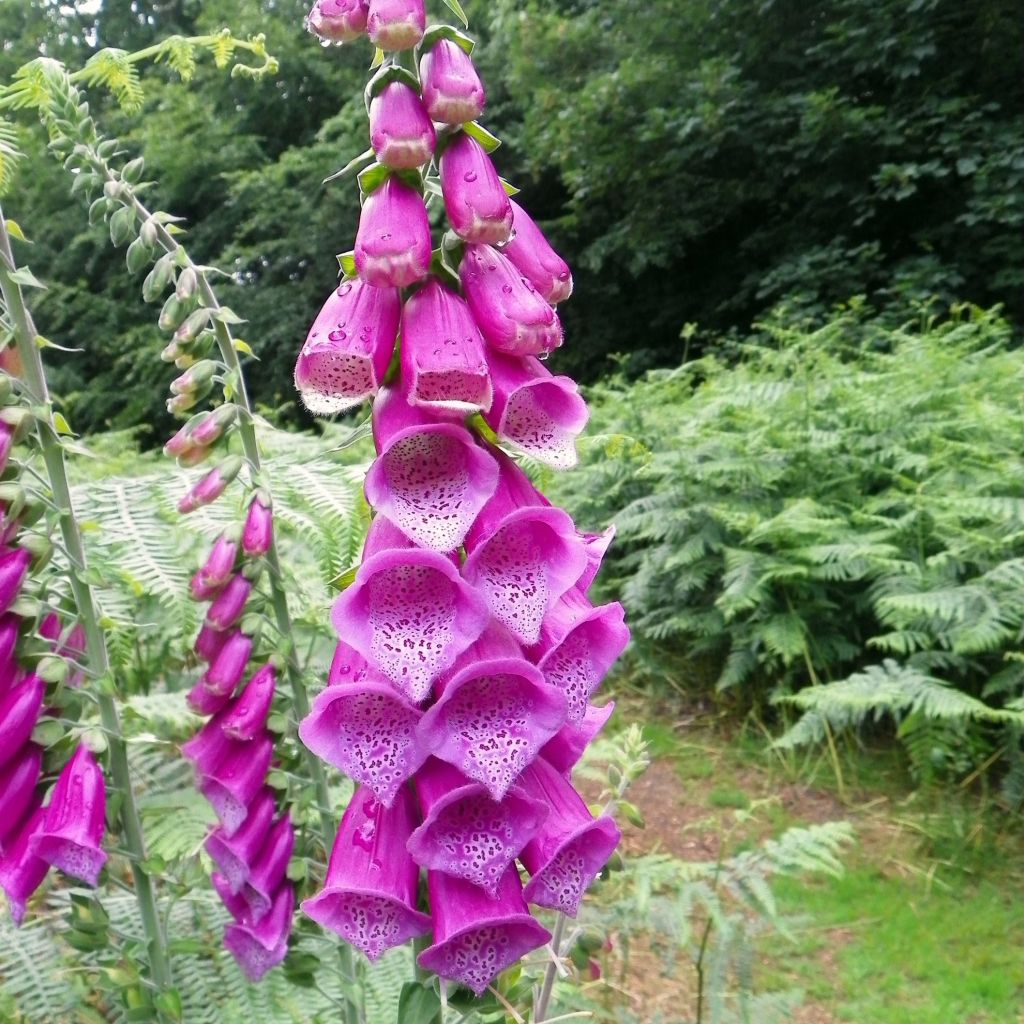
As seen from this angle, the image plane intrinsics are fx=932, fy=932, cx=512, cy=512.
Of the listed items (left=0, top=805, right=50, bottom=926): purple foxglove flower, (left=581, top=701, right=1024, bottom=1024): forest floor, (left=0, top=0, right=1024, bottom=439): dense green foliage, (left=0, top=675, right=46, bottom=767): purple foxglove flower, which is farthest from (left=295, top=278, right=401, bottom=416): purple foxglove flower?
(left=0, top=0, right=1024, bottom=439): dense green foliage

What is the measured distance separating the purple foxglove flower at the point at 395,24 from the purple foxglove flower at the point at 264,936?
930 mm

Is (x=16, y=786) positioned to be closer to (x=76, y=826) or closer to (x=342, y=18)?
(x=76, y=826)

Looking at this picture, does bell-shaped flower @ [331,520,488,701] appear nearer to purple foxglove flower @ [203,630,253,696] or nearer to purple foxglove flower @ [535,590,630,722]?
purple foxglove flower @ [535,590,630,722]

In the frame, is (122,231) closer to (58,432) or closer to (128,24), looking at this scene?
(58,432)

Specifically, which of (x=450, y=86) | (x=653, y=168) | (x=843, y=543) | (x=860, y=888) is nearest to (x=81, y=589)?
(x=450, y=86)

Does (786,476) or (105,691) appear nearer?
(105,691)

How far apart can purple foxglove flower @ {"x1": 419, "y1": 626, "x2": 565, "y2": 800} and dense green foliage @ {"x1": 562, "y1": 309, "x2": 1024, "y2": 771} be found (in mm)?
1944

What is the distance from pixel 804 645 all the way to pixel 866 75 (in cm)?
717

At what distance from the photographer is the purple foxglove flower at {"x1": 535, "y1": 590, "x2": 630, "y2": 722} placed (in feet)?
2.55

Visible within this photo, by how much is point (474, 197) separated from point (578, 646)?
0.38 meters

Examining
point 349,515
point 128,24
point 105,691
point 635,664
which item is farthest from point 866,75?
point 128,24

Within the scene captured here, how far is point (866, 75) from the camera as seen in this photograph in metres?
8.32

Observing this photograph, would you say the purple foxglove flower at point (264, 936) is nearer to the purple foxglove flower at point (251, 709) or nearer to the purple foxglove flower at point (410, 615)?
the purple foxglove flower at point (251, 709)

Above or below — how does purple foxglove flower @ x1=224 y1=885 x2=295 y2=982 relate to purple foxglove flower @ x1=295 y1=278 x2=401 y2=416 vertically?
below
